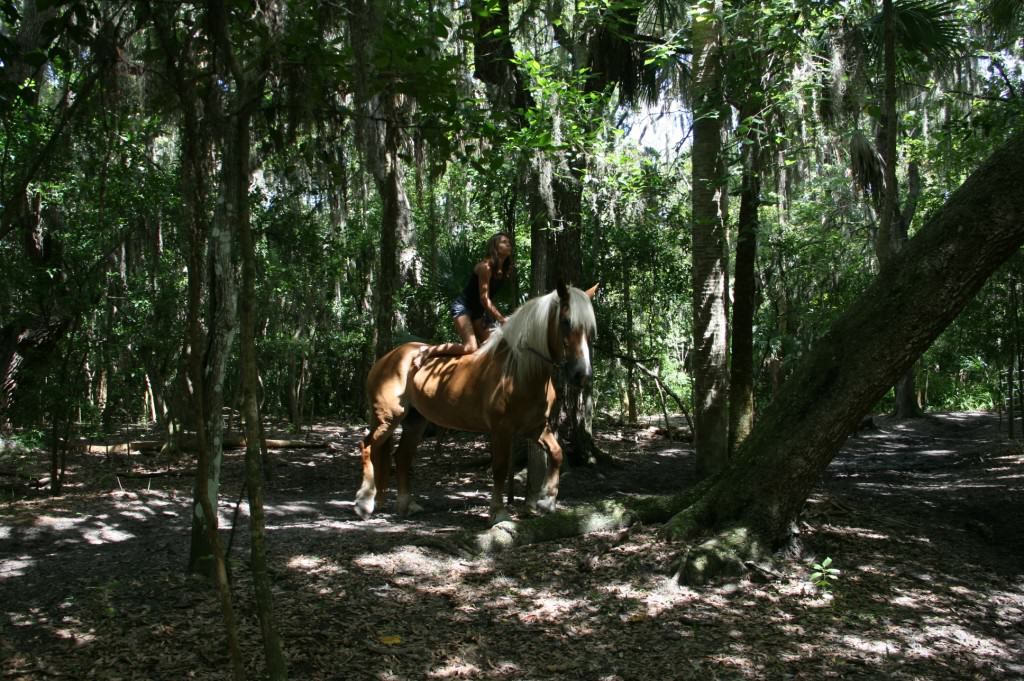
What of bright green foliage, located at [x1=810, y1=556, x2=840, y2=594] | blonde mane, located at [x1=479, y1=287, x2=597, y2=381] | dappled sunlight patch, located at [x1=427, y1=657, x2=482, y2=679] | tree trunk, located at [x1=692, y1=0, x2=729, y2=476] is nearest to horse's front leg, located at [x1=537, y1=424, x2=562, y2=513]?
blonde mane, located at [x1=479, y1=287, x2=597, y2=381]

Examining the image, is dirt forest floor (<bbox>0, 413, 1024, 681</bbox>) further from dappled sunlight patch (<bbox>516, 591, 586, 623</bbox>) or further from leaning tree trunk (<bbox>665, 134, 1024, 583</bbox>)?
leaning tree trunk (<bbox>665, 134, 1024, 583</bbox>)

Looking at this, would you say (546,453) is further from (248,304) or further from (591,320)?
(248,304)

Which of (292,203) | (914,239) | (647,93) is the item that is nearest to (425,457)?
(292,203)

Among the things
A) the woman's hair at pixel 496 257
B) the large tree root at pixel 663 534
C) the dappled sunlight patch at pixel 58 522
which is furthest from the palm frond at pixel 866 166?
the dappled sunlight patch at pixel 58 522

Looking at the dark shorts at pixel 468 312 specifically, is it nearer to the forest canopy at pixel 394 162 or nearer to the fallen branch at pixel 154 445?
the forest canopy at pixel 394 162

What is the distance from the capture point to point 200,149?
3562mm

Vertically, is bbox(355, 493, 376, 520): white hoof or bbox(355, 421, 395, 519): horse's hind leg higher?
→ bbox(355, 421, 395, 519): horse's hind leg

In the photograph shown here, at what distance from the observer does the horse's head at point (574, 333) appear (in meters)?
5.89

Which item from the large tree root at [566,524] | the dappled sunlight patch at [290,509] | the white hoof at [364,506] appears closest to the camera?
the large tree root at [566,524]

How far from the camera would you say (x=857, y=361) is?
4684mm

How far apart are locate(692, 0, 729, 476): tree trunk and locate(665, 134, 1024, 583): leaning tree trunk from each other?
2.68m

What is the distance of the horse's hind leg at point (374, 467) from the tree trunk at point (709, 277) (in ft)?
11.2

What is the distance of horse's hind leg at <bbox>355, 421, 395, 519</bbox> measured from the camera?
23.5 feet

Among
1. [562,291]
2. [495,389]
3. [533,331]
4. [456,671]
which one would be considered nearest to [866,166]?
[562,291]
